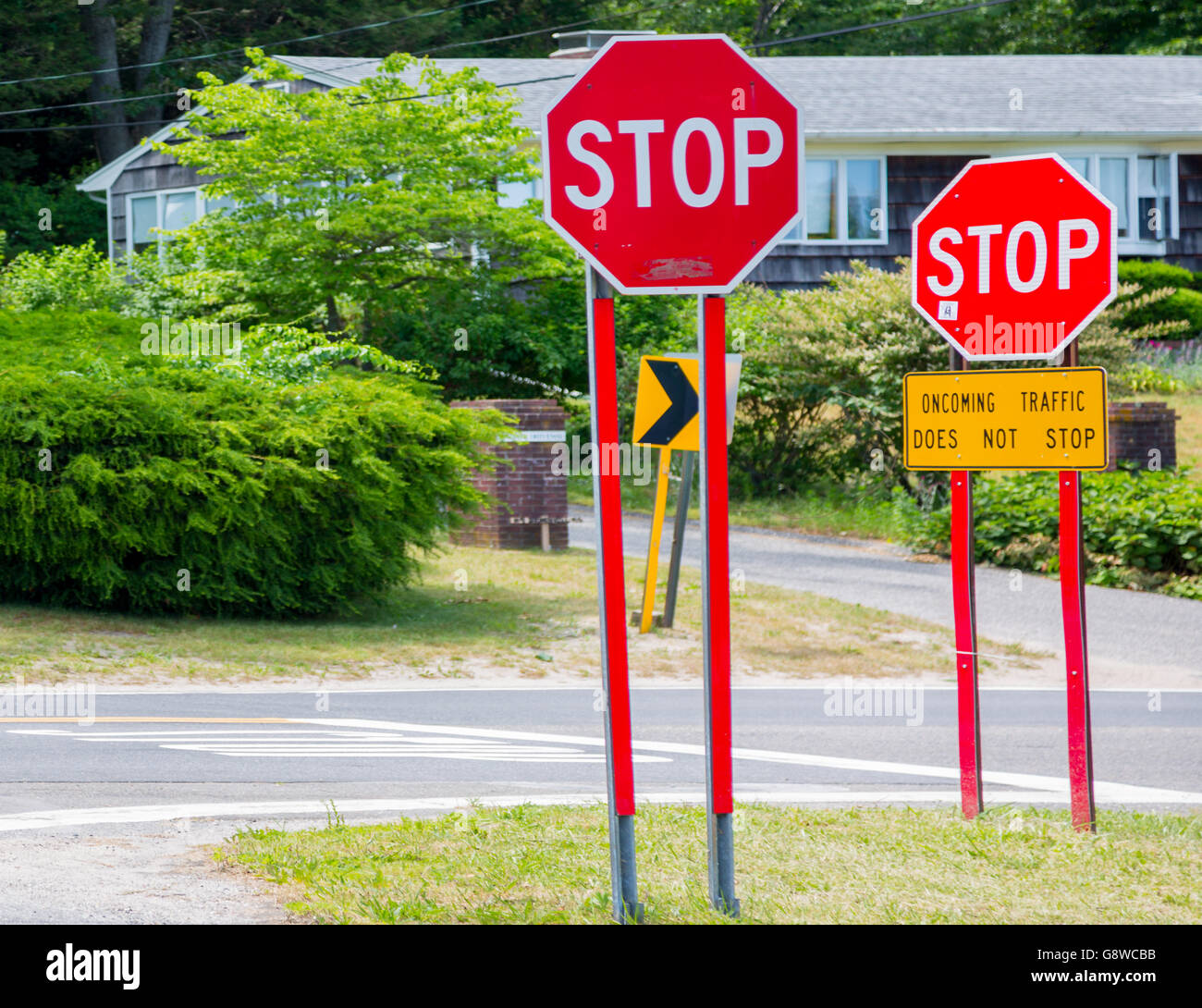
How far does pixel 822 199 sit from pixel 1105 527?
1355cm

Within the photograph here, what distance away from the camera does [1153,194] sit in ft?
101

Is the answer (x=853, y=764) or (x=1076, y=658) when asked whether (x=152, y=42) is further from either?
(x=1076, y=658)

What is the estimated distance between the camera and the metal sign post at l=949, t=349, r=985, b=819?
6.78 metres

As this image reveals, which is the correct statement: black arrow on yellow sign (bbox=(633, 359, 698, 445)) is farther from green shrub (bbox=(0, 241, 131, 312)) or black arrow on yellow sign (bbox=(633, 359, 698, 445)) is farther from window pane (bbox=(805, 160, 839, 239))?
window pane (bbox=(805, 160, 839, 239))

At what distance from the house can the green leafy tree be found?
5244 mm

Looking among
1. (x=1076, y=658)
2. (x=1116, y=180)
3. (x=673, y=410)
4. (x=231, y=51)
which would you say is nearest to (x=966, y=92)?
(x=1116, y=180)

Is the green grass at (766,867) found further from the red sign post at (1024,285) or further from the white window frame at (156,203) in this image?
the white window frame at (156,203)

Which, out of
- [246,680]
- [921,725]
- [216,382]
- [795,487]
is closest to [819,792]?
[921,725]

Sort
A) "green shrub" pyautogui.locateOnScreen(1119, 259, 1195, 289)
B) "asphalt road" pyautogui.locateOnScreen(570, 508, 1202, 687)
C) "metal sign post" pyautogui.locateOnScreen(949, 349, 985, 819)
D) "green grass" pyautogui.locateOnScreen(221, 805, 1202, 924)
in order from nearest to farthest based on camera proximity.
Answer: "green grass" pyautogui.locateOnScreen(221, 805, 1202, 924) → "metal sign post" pyautogui.locateOnScreen(949, 349, 985, 819) → "asphalt road" pyautogui.locateOnScreen(570, 508, 1202, 687) → "green shrub" pyautogui.locateOnScreen(1119, 259, 1195, 289)

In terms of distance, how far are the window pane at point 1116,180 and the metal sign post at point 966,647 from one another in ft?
84.1

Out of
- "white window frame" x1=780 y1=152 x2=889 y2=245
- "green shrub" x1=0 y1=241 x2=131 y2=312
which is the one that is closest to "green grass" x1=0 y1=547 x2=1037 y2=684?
"green shrub" x1=0 y1=241 x2=131 y2=312

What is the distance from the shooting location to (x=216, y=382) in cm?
1353

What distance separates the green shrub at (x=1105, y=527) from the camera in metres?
16.8

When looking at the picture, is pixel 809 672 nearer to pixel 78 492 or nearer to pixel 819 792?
pixel 819 792
